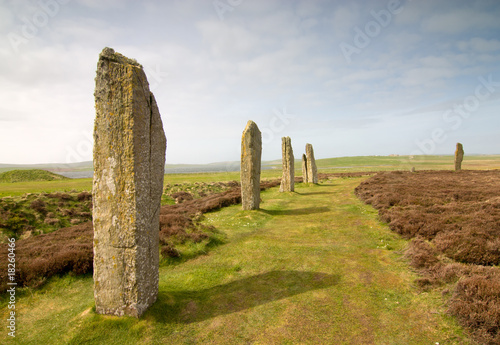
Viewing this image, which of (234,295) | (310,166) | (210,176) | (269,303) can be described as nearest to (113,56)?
(234,295)

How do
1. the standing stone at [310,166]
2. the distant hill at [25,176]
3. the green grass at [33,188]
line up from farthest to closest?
the distant hill at [25,176], the standing stone at [310,166], the green grass at [33,188]

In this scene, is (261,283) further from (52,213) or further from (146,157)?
(52,213)

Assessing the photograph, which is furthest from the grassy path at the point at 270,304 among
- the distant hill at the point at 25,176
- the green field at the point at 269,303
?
the distant hill at the point at 25,176

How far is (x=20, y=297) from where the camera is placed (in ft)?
22.5

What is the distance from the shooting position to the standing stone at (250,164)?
15.6 metres

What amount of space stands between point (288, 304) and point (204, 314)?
78.0 inches

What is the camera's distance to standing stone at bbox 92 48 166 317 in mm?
5438

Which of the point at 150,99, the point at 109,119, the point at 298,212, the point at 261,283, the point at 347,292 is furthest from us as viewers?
the point at 298,212

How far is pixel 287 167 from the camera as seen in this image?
24.6 metres

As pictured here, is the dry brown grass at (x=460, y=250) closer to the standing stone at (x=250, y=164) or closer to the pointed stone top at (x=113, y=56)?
the standing stone at (x=250, y=164)

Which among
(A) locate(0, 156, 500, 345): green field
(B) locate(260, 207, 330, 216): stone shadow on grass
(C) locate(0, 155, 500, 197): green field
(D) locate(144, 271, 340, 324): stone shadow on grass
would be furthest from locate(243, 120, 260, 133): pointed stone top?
(C) locate(0, 155, 500, 197): green field

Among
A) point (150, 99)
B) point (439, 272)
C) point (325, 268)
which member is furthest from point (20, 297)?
point (439, 272)

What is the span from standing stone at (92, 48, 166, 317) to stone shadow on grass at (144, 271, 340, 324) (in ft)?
2.20

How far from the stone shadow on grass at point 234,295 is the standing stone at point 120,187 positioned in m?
0.67
